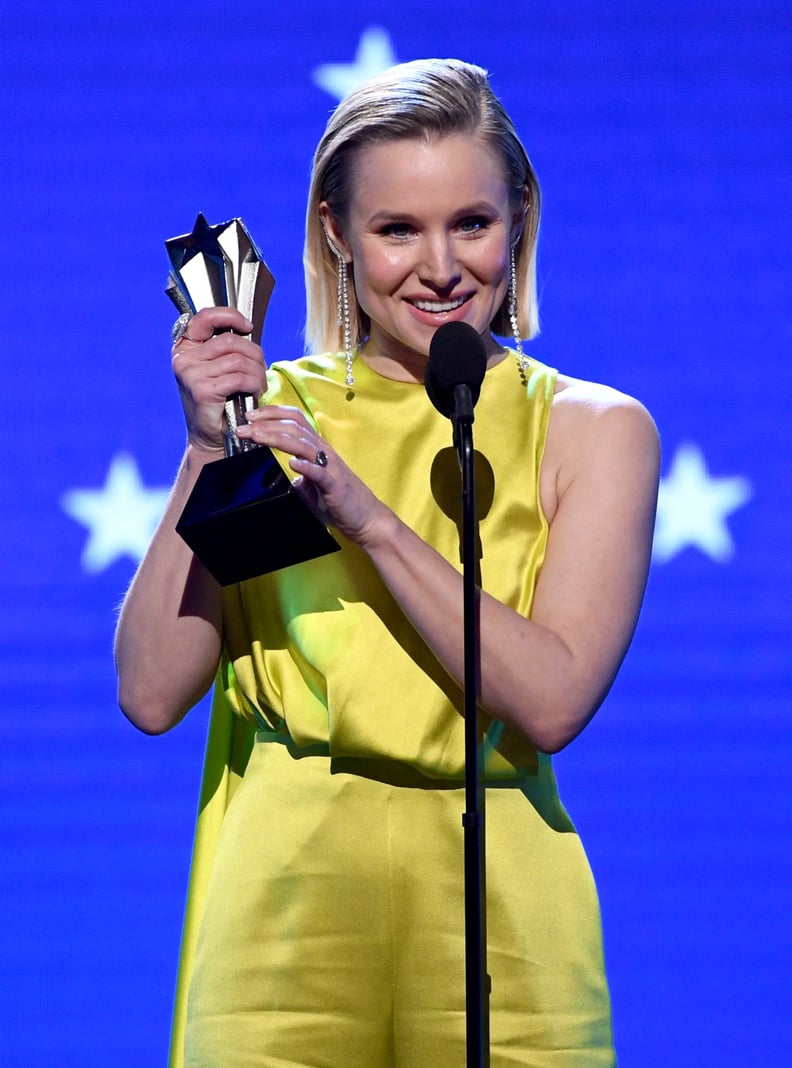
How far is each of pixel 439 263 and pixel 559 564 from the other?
0.88 ft

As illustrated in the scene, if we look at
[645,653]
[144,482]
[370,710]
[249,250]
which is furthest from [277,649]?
[645,653]

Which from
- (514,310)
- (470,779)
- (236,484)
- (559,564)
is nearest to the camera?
(470,779)

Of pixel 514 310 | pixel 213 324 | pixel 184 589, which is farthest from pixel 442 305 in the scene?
pixel 184 589

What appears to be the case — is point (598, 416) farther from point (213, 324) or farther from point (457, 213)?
point (213, 324)

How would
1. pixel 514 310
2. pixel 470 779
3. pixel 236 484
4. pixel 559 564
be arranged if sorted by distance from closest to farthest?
pixel 470 779
pixel 236 484
pixel 559 564
pixel 514 310

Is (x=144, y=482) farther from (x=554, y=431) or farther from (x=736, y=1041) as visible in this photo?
(x=736, y=1041)

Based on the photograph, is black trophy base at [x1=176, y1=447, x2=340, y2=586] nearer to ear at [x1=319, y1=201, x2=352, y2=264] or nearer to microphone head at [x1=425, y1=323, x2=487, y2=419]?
microphone head at [x1=425, y1=323, x2=487, y2=419]

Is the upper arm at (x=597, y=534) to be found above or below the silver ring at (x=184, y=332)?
below

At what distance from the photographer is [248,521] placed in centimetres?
119

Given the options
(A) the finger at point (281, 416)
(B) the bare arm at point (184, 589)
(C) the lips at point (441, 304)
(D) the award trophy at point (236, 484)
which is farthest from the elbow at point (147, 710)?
(C) the lips at point (441, 304)

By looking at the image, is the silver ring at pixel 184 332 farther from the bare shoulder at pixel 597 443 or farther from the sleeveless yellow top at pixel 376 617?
the bare shoulder at pixel 597 443

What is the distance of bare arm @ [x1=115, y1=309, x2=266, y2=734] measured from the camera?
1.25m

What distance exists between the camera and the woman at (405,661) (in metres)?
1.28

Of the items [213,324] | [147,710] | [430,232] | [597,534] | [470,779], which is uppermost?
[430,232]
